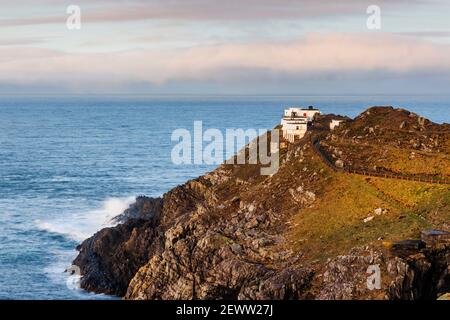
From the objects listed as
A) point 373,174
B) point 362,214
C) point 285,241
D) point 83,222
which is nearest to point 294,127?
point 373,174

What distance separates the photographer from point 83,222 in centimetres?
12988

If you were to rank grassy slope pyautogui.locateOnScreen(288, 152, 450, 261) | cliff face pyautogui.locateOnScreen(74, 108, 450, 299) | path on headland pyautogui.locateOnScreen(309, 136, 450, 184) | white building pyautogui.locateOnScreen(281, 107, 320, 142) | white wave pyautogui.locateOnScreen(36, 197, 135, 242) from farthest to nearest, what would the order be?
white wave pyautogui.locateOnScreen(36, 197, 135, 242) < white building pyautogui.locateOnScreen(281, 107, 320, 142) < path on headland pyautogui.locateOnScreen(309, 136, 450, 184) < grassy slope pyautogui.locateOnScreen(288, 152, 450, 261) < cliff face pyautogui.locateOnScreen(74, 108, 450, 299)

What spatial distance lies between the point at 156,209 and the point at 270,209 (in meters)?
27.3

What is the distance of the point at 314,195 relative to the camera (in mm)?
93000

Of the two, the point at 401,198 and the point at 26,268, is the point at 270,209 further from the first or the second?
the point at 26,268

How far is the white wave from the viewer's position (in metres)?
123

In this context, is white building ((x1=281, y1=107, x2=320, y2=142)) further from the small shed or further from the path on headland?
the small shed

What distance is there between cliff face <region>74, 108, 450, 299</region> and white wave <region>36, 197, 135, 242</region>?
1156 cm

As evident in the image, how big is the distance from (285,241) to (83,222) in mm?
52732

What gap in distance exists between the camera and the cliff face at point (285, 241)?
75.2 m

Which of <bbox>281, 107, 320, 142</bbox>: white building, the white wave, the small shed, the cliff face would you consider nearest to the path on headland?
the cliff face

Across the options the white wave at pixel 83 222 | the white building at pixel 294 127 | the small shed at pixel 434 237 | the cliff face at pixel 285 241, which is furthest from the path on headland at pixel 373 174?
the white wave at pixel 83 222

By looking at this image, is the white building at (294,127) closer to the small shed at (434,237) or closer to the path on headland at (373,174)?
the path on headland at (373,174)
